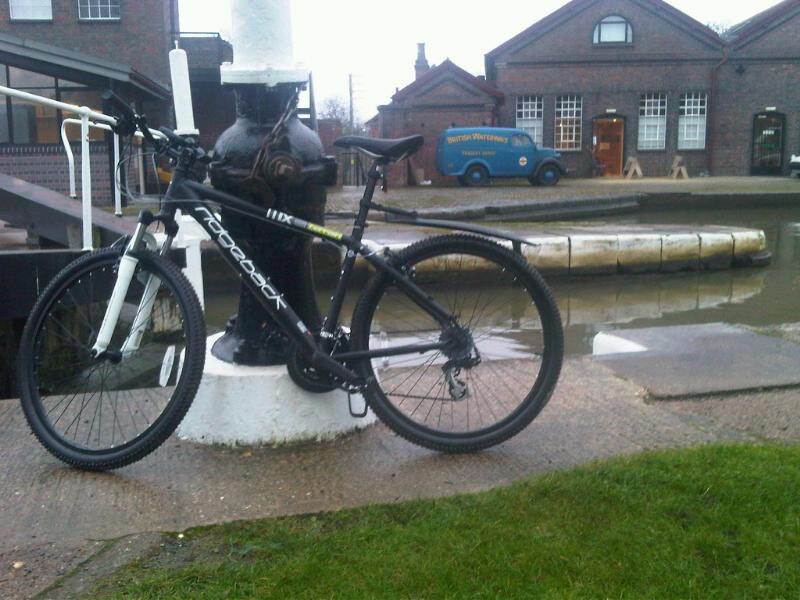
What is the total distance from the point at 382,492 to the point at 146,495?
2.73ft

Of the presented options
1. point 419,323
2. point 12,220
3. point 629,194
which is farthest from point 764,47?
point 419,323

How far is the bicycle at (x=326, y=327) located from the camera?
3.46 meters

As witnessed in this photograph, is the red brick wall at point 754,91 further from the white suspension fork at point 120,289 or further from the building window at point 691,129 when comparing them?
the white suspension fork at point 120,289

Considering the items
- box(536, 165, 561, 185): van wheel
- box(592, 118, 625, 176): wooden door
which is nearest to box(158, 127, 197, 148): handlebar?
box(536, 165, 561, 185): van wheel

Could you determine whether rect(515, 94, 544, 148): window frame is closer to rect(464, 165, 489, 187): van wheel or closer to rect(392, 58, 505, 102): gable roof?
rect(392, 58, 505, 102): gable roof

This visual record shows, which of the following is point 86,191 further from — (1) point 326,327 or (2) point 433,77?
(2) point 433,77

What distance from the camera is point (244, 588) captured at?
250cm

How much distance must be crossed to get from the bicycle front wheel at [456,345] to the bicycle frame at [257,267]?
0.19 feet

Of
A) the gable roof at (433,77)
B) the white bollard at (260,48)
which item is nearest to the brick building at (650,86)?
the gable roof at (433,77)

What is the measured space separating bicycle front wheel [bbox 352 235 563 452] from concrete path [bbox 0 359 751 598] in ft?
0.45

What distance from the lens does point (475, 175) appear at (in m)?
32.8

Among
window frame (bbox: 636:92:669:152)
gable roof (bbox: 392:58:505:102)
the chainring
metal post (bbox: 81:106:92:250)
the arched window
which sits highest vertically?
the arched window

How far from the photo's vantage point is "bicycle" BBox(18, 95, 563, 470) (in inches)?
136

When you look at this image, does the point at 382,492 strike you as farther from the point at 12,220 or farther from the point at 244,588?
the point at 12,220
